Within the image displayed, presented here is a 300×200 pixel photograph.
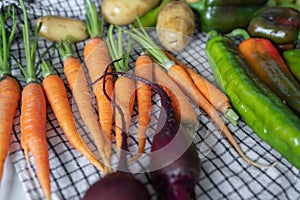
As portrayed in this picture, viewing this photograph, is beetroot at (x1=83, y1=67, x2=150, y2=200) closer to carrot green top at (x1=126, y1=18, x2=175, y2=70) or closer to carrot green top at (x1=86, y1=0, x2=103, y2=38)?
carrot green top at (x1=126, y1=18, x2=175, y2=70)

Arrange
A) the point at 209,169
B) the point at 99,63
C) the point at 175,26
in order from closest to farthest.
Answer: the point at 209,169 → the point at 99,63 → the point at 175,26

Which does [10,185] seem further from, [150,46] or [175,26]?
[175,26]

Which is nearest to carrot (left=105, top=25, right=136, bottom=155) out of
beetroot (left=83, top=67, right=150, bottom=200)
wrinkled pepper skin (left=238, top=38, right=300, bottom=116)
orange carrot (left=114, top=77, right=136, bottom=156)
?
orange carrot (left=114, top=77, right=136, bottom=156)

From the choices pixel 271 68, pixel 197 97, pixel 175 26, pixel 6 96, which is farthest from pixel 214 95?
pixel 6 96

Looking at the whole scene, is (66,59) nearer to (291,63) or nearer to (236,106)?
(236,106)

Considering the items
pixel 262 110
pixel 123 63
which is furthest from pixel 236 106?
pixel 123 63

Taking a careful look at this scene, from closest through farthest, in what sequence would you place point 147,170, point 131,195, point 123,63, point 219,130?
point 131,195
point 147,170
point 219,130
point 123,63

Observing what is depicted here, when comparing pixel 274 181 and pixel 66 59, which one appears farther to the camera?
pixel 66 59
